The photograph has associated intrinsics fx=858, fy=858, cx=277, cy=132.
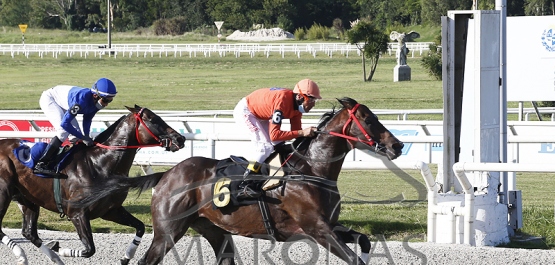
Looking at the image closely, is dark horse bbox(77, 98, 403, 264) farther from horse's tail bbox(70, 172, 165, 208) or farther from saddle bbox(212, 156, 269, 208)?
horse's tail bbox(70, 172, 165, 208)

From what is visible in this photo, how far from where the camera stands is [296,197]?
5301 millimetres

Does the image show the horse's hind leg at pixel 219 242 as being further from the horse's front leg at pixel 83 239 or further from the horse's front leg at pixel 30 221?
the horse's front leg at pixel 30 221

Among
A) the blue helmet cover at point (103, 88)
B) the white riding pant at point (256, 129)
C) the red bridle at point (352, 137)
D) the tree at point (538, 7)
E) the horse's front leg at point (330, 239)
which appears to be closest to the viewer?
the horse's front leg at point (330, 239)

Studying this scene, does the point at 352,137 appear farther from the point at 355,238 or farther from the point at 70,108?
the point at 70,108

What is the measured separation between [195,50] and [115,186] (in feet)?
102

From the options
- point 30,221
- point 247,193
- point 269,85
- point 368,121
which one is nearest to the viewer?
point 368,121

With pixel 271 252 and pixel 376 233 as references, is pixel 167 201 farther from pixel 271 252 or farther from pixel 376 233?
pixel 376 233

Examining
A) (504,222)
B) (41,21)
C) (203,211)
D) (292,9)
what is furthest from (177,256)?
(41,21)

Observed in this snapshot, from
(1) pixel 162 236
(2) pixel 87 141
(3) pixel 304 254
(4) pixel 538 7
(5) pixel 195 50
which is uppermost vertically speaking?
(4) pixel 538 7

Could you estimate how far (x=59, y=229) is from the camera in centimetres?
774

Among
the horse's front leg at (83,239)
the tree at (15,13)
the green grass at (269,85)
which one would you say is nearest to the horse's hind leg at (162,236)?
the horse's front leg at (83,239)

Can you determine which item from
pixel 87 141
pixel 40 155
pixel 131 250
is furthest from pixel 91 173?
pixel 131 250

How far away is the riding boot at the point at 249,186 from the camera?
5.37 meters

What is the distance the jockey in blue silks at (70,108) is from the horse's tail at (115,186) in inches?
16.3
